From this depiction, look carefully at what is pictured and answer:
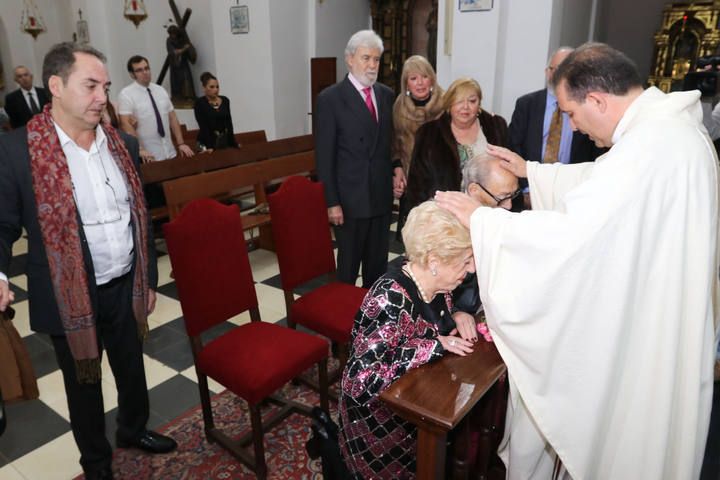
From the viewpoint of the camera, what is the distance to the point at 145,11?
9.21 meters

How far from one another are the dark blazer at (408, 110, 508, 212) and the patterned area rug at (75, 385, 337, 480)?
1.30m

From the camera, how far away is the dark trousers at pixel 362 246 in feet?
10.9

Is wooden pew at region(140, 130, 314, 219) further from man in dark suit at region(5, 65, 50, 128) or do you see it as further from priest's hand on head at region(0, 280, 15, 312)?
man in dark suit at region(5, 65, 50, 128)

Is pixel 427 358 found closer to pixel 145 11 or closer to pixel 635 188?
pixel 635 188

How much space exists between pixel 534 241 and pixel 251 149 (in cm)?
481

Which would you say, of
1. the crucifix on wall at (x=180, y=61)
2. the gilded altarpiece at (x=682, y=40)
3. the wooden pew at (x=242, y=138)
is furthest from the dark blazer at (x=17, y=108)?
the gilded altarpiece at (x=682, y=40)

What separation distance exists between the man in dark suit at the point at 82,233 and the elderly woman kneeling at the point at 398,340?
3.32ft

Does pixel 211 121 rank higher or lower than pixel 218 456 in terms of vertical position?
higher

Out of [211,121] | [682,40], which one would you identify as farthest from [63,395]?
[682,40]

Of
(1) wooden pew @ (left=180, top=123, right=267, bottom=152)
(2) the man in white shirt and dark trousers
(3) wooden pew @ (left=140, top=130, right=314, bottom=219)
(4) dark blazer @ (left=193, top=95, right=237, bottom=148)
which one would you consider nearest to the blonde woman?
(3) wooden pew @ (left=140, top=130, right=314, bottom=219)

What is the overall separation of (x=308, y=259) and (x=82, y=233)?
3.94ft

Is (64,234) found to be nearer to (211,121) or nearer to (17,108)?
(211,121)

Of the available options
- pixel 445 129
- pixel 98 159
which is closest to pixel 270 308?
pixel 445 129

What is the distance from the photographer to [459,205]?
161 centimetres
